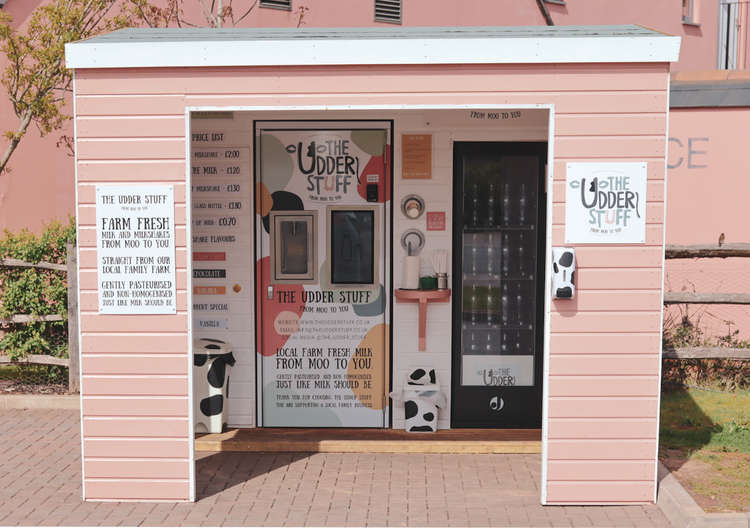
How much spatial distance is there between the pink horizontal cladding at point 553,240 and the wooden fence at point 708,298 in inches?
98.3

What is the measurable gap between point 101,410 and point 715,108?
696 cm

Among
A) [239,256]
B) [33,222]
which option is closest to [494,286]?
[239,256]

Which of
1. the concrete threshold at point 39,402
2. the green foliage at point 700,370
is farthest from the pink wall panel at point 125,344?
the green foliage at point 700,370

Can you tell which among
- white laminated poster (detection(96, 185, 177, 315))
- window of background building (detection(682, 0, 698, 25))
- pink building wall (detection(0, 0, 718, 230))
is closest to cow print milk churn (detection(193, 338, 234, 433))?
white laminated poster (detection(96, 185, 177, 315))

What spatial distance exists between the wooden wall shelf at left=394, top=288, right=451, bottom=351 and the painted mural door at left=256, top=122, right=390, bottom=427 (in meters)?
0.21

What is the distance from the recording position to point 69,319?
780 cm

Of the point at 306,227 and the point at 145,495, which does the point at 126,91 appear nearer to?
the point at 306,227

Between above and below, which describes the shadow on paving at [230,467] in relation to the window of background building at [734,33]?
below

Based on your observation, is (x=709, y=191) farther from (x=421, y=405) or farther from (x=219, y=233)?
(x=219, y=233)

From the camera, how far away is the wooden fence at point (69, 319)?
7.78 m

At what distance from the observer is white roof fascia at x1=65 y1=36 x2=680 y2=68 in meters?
5.07

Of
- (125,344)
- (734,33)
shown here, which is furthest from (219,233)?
(734,33)

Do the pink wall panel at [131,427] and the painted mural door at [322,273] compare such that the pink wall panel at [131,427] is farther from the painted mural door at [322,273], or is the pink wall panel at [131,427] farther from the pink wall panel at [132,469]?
the painted mural door at [322,273]

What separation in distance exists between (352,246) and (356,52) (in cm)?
205
